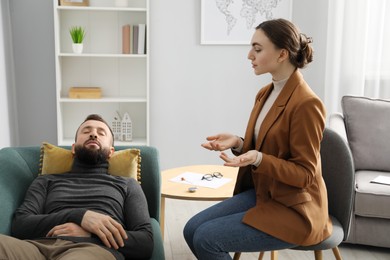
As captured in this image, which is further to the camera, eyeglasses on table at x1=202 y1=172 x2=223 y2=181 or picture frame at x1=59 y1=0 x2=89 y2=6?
picture frame at x1=59 y1=0 x2=89 y2=6

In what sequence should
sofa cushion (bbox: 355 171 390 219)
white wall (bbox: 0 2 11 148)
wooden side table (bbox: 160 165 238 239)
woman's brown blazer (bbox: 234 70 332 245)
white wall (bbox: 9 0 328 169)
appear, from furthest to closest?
1. white wall (bbox: 9 0 328 169)
2. white wall (bbox: 0 2 11 148)
3. sofa cushion (bbox: 355 171 390 219)
4. wooden side table (bbox: 160 165 238 239)
5. woman's brown blazer (bbox: 234 70 332 245)

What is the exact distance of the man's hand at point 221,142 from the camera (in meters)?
2.03

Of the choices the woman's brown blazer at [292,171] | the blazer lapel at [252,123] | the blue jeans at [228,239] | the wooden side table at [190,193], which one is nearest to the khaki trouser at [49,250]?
the blue jeans at [228,239]

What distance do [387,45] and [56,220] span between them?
9.31ft

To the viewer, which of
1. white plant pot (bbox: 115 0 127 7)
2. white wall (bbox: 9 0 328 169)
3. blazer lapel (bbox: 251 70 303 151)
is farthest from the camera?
white wall (bbox: 9 0 328 169)

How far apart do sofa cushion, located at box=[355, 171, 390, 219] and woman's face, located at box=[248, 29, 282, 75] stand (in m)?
1.25

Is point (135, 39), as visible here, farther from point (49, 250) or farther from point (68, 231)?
point (49, 250)

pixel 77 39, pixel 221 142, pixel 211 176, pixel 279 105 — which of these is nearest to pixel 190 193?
pixel 211 176

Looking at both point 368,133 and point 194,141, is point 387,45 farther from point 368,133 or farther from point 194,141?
point 194,141

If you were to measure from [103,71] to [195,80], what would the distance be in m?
0.78

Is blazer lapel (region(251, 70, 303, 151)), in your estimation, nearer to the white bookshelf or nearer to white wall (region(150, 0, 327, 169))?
the white bookshelf

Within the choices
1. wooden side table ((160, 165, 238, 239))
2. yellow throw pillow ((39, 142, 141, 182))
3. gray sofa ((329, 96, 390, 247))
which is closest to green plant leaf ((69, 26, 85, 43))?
wooden side table ((160, 165, 238, 239))

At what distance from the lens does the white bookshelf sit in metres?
4.00

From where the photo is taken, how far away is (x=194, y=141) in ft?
14.3
